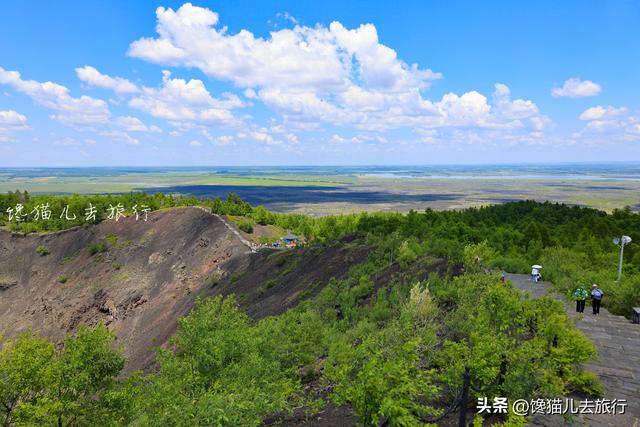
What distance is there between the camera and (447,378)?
10.7 metres

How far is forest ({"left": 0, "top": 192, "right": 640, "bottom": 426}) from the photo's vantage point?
10.4 m

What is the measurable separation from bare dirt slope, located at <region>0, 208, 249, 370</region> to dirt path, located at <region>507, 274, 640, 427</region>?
147 feet

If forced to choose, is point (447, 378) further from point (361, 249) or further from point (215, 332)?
point (361, 249)

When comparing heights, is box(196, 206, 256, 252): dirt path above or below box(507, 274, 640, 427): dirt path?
below

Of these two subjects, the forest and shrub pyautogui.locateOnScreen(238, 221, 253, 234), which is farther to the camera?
shrub pyautogui.locateOnScreen(238, 221, 253, 234)

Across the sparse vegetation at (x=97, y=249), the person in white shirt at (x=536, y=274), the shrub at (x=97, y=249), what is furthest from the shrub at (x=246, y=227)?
the person in white shirt at (x=536, y=274)

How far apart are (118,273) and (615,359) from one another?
70126mm

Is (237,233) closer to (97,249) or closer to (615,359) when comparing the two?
(97,249)

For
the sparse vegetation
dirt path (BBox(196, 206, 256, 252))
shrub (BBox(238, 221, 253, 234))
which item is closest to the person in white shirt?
dirt path (BBox(196, 206, 256, 252))

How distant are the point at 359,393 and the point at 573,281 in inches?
765

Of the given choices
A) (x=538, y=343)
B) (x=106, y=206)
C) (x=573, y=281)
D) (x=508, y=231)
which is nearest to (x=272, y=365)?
(x=538, y=343)

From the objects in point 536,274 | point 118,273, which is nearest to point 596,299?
point 536,274

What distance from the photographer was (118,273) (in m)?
67.6

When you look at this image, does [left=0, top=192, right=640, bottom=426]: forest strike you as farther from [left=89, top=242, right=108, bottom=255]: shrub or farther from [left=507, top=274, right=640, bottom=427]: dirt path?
[left=89, top=242, right=108, bottom=255]: shrub
